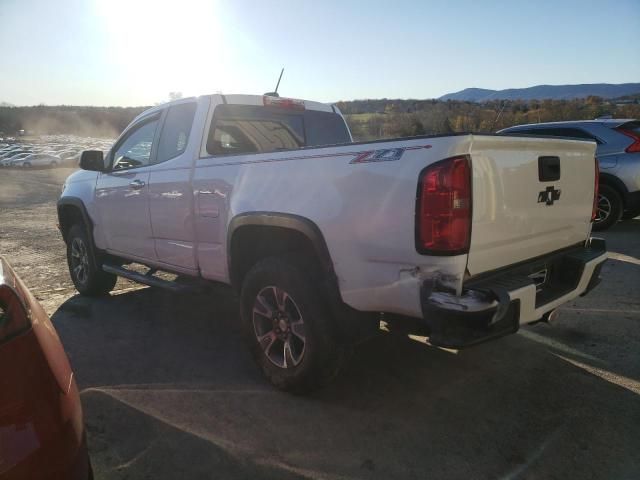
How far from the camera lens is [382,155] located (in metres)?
2.40

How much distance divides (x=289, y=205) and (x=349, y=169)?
0.51m

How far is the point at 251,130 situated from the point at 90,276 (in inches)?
109

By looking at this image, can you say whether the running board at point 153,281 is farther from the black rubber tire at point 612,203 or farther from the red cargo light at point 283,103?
the black rubber tire at point 612,203

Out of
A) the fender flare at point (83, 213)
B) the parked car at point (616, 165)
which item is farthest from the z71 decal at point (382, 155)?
the parked car at point (616, 165)

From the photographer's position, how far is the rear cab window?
3863mm

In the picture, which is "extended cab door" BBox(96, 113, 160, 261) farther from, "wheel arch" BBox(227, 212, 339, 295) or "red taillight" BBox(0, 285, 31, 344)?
"red taillight" BBox(0, 285, 31, 344)

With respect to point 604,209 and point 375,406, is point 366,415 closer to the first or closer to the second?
point 375,406

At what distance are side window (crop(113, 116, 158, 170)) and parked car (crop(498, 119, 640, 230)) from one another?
214 inches

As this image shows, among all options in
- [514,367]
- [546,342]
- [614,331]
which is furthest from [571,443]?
[614,331]

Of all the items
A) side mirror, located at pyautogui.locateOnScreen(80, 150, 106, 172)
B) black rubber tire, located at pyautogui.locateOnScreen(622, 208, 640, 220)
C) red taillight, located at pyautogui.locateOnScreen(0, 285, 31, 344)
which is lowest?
black rubber tire, located at pyautogui.locateOnScreen(622, 208, 640, 220)

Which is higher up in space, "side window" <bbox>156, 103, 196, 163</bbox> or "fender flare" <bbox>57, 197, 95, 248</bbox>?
"side window" <bbox>156, 103, 196, 163</bbox>

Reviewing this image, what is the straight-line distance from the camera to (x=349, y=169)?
2514 millimetres

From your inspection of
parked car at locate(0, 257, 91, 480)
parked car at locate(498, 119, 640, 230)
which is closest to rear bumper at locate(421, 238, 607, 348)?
parked car at locate(0, 257, 91, 480)

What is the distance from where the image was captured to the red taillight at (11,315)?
5.03 feet
